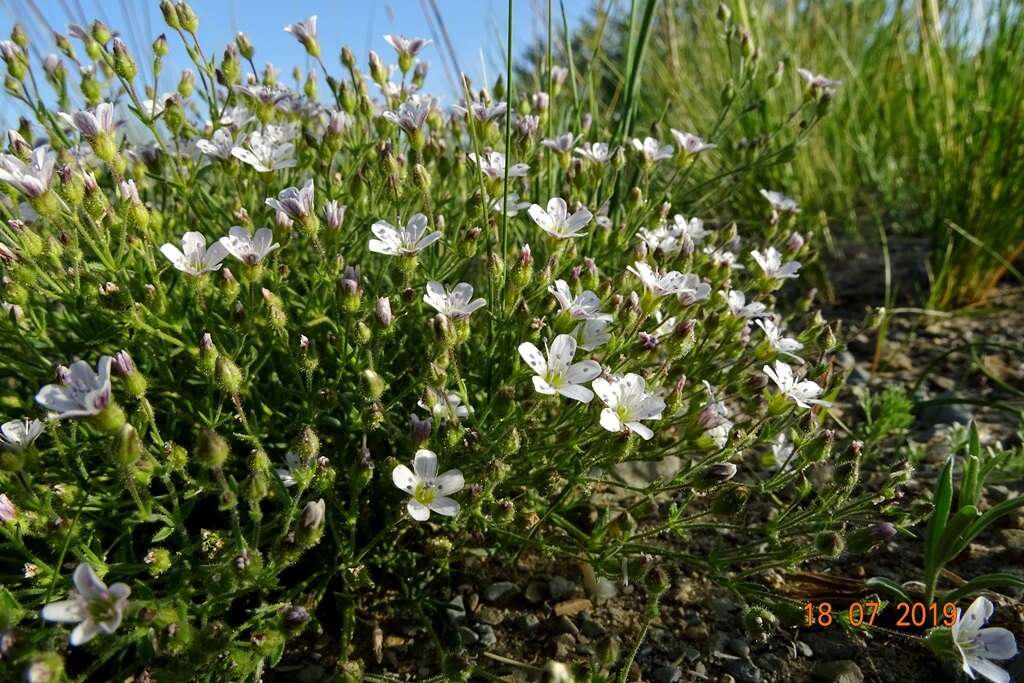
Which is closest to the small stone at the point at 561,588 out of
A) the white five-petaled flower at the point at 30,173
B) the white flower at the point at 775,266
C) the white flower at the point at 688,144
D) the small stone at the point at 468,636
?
the small stone at the point at 468,636

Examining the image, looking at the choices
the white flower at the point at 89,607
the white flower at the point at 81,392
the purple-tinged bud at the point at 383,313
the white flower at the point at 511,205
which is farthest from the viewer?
the white flower at the point at 511,205

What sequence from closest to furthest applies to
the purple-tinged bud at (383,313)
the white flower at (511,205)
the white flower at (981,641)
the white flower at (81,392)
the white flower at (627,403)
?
the white flower at (81,392)
the white flower at (981,641)
the white flower at (627,403)
the purple-tinged bud at (383,313)
the white flower at (511,205)

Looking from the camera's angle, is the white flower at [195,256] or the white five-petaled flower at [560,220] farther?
the white five-petaled flower at [560,220]

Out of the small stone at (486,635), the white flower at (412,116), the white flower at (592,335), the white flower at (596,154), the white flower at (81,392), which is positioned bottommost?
the small stone at (486,635)

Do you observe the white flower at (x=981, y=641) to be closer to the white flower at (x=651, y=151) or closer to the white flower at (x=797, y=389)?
the white flower at (x=797, y=389)

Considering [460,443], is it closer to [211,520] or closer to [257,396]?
[257,396]

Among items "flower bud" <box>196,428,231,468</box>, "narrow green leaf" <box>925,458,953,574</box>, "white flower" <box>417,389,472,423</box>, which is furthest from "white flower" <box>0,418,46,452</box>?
"narrow green leaf" <box>925,458,953,574</box>

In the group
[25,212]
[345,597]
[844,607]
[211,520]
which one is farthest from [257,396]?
[844,607]
